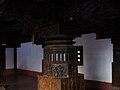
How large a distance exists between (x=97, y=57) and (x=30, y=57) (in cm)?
416

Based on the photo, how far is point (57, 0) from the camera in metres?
1.43

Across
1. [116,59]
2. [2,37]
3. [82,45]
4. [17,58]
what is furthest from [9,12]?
[17,58]

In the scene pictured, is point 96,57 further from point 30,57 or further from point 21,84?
point 30,57

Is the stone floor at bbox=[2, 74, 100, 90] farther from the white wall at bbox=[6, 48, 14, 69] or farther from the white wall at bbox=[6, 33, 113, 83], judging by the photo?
the white wall at bbox=[6, 48, 14, 69]

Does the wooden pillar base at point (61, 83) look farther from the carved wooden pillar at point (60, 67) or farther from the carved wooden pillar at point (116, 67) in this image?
the carved wooden pillar at point (116, 67)

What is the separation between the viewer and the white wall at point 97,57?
5484 millimetres

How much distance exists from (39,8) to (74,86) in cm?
65

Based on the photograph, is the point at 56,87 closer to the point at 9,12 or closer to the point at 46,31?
the point at 46,31

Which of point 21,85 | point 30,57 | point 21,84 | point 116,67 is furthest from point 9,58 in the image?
point 116,67

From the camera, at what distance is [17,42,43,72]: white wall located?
8.44 m

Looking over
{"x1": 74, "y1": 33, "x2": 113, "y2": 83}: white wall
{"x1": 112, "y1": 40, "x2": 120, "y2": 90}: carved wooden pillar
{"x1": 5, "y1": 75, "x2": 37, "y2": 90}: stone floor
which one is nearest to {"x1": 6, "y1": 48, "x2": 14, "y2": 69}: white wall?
{"x1": 5, "y1": 75, "x2": 37, "y2": 90}: stone floor

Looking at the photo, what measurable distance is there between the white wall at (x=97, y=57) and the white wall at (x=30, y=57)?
2.69 metres

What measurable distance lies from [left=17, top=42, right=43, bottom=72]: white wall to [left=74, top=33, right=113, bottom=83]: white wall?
2.69 meters

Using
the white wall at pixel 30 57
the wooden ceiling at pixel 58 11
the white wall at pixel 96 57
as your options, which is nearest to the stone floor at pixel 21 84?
the white wall at pixel 30 57
